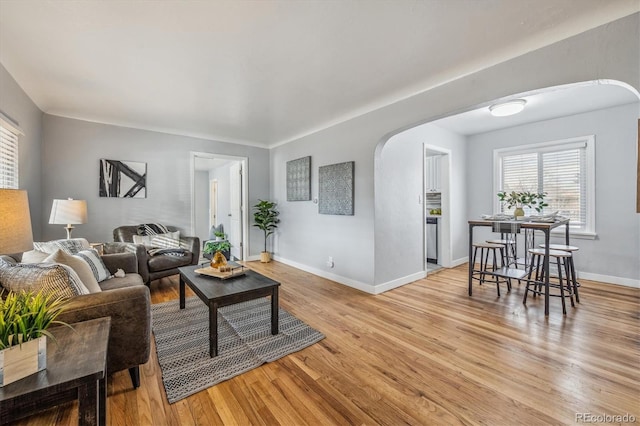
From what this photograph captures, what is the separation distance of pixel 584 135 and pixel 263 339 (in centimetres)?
520

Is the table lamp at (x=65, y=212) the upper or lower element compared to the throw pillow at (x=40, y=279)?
upper

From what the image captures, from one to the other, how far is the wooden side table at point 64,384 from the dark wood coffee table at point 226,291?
86cm

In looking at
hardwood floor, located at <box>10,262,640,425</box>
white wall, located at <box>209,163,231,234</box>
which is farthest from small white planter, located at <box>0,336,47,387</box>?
white wall, located at <box>209,163,231,234</box>

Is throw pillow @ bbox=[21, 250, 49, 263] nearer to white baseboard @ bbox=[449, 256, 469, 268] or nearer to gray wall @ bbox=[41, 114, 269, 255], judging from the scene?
gray wall @ bbox=[41, 114, 269, 255]

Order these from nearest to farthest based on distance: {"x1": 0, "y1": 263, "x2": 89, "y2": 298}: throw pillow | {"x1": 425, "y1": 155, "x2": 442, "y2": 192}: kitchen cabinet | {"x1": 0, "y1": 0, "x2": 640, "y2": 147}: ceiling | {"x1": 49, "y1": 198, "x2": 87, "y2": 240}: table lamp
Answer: {"x1": 0, "y1": 263, "x2": 89, "y2": 298}: throw pillow → {"x1": 0, "y1": 0, "x2": 640, "y2": 147}: ceiling → {"x1": 49, "y1": 198, "x2": 87, "y2": 240}: table lamp → {"x1": 425, "y1": 155, "x2": 442, "y2": 192}: kitchen cabinet

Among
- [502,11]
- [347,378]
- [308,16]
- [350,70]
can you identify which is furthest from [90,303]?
[502,11]

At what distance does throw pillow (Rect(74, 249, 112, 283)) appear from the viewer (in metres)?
2.28

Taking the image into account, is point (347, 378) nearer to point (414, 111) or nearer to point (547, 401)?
point (547, 401)

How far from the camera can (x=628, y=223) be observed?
3623 mm

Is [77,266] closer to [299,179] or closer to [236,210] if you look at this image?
[299,179]

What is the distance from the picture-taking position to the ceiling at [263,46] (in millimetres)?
1695

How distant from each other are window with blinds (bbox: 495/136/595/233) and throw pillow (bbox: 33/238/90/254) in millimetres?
6082

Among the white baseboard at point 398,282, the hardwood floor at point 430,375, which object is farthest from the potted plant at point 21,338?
the white baseboard at point 398,282

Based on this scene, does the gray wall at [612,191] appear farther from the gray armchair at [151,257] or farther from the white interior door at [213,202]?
the white interior door at [213,202]
